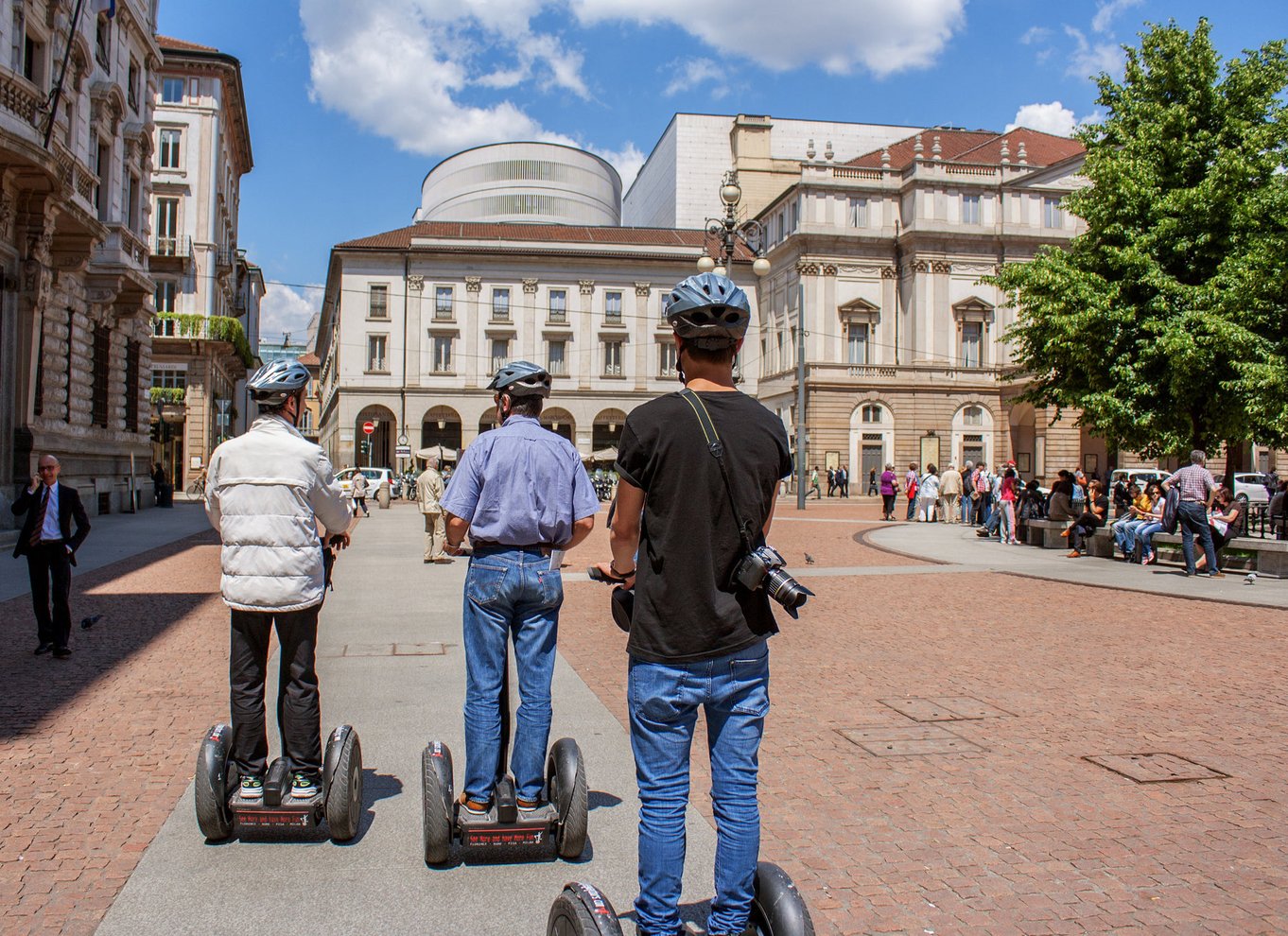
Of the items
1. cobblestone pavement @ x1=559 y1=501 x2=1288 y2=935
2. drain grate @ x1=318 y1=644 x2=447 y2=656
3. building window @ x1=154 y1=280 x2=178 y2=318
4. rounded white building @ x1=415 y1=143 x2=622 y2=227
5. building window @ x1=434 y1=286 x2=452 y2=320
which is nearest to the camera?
cobblestone pavement @ x1=559 y1=501 x2=1288 y2=935

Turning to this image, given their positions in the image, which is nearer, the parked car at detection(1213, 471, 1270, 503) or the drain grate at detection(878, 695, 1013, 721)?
the drain grate at detection(878, 695, 1013, 721)

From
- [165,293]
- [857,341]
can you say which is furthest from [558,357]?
[165,293]

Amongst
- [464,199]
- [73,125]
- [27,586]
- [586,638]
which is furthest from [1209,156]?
[464,199]

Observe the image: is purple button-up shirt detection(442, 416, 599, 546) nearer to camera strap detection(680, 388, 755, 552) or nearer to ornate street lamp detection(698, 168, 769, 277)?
camera strap detection(680, 388, 755, 552)

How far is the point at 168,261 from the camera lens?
44.2 meters

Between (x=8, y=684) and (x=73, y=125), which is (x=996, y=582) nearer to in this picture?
(x=8, y=684)

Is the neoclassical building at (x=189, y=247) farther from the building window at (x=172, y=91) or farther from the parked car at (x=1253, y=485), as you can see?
the parked car at (x=1253, y=485)

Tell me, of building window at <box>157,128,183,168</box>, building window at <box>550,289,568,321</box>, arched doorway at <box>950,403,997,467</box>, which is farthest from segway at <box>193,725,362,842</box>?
building window at <box>550,289,568,321</box>

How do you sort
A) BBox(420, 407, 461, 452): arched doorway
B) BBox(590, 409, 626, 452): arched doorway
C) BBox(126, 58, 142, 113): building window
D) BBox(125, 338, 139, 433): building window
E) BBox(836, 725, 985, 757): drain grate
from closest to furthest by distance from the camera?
BBox(836, 725, 985, 757): drain grate
BBox(126, 58, 142, 113): building window
BBox(125, 338, 139, 433): building window
BBox(420, 407, 461, 452): arched doorway
BBox(590, 409, 626, 452): arched doorway

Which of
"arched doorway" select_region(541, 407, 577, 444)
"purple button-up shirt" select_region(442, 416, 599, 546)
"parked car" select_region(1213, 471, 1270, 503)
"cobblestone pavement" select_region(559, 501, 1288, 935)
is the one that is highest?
"arched doorway" select_region(541, 407, 577, 444)

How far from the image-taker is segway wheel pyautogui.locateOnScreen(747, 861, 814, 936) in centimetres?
271

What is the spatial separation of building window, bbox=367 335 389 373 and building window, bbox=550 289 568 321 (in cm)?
984

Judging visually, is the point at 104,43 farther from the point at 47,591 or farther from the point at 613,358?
the point at 613,358

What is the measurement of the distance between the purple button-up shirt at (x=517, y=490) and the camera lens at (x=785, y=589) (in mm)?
1424
